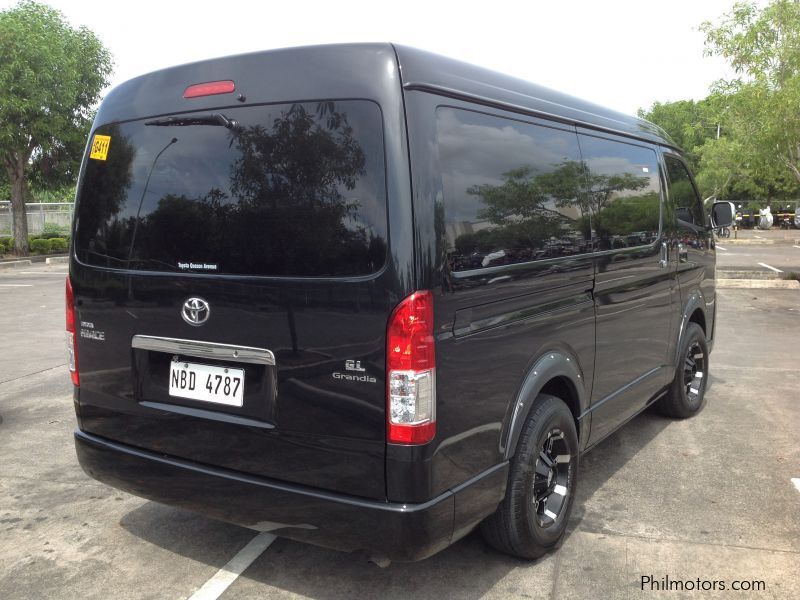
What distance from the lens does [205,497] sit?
2869mm

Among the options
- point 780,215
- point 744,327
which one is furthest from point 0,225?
point 780,215

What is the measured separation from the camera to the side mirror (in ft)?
19.6

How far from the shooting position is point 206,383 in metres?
2.84

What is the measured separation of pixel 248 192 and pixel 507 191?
3.61 feet

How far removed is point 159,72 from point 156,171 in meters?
0.45

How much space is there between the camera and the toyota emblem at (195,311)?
9.17ft

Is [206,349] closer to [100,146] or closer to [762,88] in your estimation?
[100,146]

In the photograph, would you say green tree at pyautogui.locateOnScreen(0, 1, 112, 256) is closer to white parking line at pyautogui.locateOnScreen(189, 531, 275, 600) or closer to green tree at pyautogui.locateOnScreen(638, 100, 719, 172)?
white parking line at pyautogui.locateOnScreen(189, 531, 275, 600)

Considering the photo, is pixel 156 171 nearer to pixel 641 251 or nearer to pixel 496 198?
pixel 496 198

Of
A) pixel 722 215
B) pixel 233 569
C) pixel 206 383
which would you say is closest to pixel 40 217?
pixel 722 215

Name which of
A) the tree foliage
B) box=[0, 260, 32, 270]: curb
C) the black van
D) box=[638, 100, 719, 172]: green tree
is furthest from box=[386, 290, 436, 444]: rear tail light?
box=[638, 100, 719, 172]: green tree

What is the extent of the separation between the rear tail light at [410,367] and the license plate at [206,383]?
0.67 m

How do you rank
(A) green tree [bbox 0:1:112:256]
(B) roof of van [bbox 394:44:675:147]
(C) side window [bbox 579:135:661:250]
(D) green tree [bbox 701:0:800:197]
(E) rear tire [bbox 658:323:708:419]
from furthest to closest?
(A) green tree [bbox 0:1:112:256], (D) green tree [bbox 701:0:800:197], (E) rear tire [bbox 658:323:708:419], (C) side window [bbox 579:135:661:250], (B) roof of van [bbox 394:44:675:147]

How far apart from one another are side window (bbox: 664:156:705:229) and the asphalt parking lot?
1.59 m
